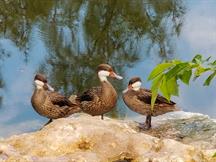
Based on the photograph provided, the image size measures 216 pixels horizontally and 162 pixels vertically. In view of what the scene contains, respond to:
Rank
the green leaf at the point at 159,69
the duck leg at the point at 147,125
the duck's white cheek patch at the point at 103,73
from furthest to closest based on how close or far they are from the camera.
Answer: the duck's white cheek patch at the point at 103,73, the duck leg at the point at 147,125, the green leaf at the point at 159,69

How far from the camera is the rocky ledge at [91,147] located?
11.0ft

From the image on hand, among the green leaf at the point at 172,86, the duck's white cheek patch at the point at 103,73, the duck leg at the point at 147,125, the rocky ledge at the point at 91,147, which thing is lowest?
the duck leg at the point at 147,125

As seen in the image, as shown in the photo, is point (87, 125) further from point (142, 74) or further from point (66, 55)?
point (66, 55)

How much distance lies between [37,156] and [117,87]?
17.9 ft

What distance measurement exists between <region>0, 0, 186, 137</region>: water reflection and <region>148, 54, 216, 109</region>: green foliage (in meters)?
7.60

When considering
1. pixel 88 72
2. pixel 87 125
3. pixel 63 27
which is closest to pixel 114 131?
pixel 87 125

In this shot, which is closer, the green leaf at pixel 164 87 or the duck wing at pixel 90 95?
the green leaf at pixel 164 87

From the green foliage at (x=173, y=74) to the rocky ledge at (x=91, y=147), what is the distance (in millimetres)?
2235

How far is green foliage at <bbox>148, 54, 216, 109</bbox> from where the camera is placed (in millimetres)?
1062

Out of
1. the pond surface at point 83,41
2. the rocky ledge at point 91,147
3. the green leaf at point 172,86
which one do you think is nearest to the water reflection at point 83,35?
the pond surface at point 83,41

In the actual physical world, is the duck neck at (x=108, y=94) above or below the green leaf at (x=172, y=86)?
below

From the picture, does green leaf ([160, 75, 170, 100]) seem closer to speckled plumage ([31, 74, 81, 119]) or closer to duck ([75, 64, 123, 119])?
duck ([75, 64, 123, 119])

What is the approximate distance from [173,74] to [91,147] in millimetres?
2430

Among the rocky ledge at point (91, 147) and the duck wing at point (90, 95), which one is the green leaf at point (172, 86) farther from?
the duck wing at point (90, 95)
